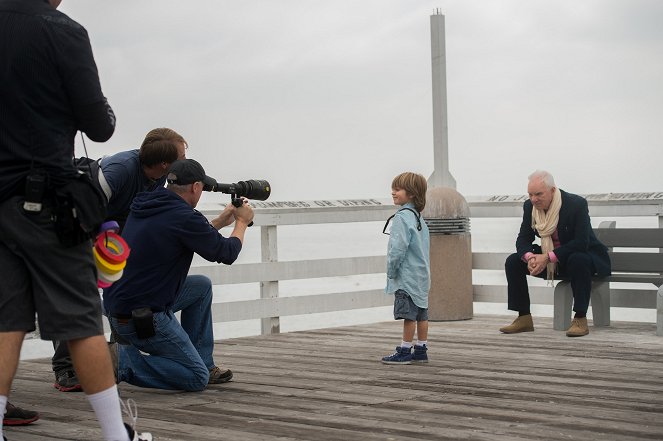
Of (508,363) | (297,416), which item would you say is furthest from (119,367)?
(508,363)

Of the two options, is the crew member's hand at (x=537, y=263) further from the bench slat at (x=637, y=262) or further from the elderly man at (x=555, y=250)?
the bench slat at (x=637, y=262)

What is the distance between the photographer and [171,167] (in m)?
5.68

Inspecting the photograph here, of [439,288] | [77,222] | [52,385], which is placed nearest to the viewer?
[77,222]

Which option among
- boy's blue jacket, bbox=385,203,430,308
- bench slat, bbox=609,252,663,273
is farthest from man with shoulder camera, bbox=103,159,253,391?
bench slat, bbox=609,252,663,273

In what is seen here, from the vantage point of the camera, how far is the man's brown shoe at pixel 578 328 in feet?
26.7

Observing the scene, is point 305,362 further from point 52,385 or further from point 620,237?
point 620,237

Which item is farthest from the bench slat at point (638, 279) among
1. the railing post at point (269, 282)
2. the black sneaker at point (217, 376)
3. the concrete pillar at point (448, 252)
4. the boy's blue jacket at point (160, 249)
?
the boy's blue jacket at point (160, 249)

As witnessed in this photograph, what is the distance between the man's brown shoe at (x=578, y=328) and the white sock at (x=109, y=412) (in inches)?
190

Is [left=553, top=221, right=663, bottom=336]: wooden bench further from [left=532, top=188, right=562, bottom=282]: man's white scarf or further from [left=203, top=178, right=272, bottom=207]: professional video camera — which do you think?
[left=203, top=178, right=272, bottom=207]: professional video camera

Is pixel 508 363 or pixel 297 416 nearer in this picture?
pixel 297 416

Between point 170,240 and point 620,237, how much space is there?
14.1ft

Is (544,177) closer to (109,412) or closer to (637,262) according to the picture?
(637,262)

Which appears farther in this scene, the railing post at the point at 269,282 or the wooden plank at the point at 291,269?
the railing post at the point at 269,282

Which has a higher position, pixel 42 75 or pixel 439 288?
pixel 42 75
